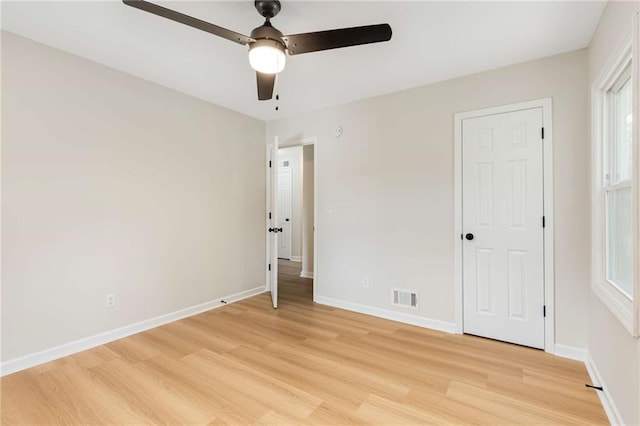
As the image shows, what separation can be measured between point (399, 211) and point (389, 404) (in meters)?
1.92

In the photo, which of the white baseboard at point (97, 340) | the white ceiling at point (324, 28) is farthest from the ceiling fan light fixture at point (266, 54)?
the white baseboard at point (97, 340)

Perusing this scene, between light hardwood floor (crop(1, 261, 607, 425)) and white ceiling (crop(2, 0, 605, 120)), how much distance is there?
2.51m

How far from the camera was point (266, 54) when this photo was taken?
182 cm

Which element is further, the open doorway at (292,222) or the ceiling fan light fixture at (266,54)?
the open doorway at (292,222)

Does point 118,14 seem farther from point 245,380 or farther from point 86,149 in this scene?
point 245,380

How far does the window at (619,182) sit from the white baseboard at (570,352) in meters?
0.78

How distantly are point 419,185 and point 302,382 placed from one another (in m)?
2.17

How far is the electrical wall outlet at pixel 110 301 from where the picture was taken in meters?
2.74

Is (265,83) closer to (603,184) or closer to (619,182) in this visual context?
(619,182)

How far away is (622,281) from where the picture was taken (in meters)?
1.83

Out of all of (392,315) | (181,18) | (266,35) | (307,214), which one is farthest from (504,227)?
(307,214)

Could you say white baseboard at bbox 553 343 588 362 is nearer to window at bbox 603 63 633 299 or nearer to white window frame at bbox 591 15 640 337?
white window frame at bbox 591 15 640 337

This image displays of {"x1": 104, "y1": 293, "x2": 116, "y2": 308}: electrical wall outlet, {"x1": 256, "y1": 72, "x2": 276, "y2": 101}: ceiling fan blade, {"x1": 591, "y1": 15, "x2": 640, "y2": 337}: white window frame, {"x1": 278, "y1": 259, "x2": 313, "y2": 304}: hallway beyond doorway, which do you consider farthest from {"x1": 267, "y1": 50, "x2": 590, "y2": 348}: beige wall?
{"x1": 104, "y1": 293, "x2": 116, "y2": 308}: electrical wall outlet

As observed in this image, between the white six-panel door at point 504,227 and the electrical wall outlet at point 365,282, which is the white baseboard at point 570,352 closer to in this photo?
the white six-panel door at point 504,227
